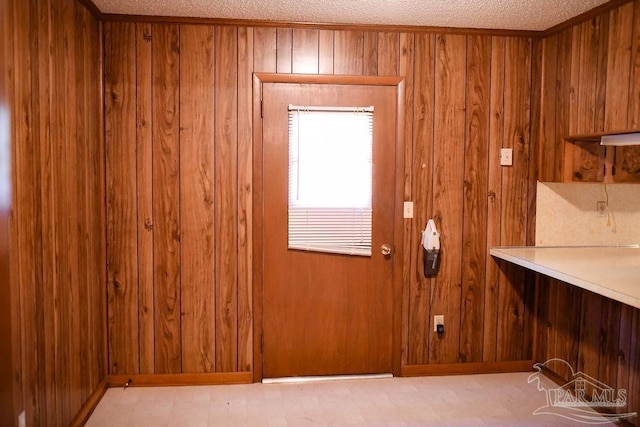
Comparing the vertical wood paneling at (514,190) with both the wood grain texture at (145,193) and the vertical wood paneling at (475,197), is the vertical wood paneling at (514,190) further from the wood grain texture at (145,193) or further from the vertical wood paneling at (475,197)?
the wood grain texture at (145,193)

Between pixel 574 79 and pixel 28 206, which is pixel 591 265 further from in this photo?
pixel 28 206

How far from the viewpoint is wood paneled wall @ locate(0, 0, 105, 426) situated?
6.72ft

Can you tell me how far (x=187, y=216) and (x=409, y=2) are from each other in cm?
185

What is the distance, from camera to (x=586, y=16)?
305 cm

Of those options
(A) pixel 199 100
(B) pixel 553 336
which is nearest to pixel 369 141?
(A) pixel 199 100

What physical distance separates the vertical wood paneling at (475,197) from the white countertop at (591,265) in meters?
0.17

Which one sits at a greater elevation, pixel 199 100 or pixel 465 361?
pixel 199 100

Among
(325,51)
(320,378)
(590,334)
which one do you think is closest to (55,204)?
(325,51)

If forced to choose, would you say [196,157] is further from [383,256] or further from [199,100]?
[383,256]

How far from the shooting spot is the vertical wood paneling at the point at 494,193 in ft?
11.4

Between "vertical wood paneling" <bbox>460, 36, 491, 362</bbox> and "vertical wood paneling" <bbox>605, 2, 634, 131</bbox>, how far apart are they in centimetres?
77

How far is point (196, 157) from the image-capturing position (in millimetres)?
3297

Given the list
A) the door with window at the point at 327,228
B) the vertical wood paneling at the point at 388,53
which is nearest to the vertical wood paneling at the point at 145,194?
the door with window at the point at 327,228

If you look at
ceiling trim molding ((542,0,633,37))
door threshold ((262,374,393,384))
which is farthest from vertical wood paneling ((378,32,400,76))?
door threshold ((262,374,393,384))
